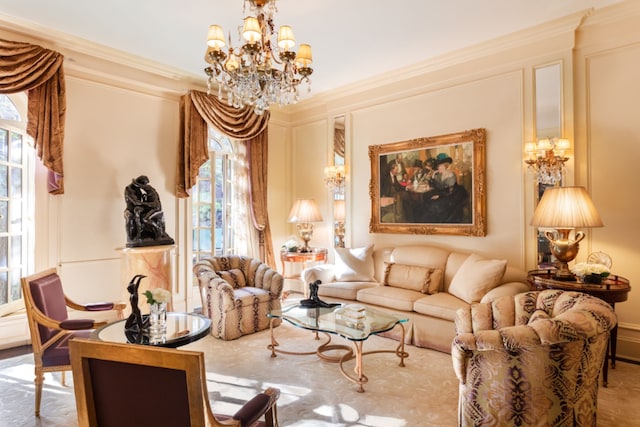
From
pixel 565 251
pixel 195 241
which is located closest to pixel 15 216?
pixel 195 241

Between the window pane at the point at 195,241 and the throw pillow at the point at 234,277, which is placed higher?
the window pane at the point at 195,241

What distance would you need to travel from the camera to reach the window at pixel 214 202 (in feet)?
18.6

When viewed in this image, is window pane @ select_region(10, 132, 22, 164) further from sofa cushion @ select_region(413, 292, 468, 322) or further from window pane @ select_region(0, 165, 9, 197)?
sofa cushion @ select_region(413, 292, 468, 322)

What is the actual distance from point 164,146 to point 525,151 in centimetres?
455

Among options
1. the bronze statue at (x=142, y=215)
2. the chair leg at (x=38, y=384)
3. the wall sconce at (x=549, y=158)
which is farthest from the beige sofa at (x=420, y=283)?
the chair leg at (x=38, y=384)

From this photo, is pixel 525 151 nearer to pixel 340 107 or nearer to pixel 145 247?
pixel 340 107

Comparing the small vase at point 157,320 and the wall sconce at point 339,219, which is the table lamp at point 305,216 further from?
the small vase at point 157,320

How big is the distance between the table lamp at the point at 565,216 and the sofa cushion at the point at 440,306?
95 centimetres

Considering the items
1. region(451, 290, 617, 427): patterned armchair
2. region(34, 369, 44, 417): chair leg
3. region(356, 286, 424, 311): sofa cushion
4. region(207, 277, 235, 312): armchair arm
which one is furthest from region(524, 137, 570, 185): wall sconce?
region(34, 369, 44, 417): chair leg

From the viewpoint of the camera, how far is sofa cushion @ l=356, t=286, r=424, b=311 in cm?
409

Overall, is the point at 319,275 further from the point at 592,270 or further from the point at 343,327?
the point at 592,270

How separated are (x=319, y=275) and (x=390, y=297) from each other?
3.80 feet

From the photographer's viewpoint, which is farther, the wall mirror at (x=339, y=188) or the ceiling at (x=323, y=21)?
the wall mirror at (x=339, y=188)

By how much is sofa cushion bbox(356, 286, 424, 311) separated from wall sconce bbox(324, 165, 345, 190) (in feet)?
6.28
